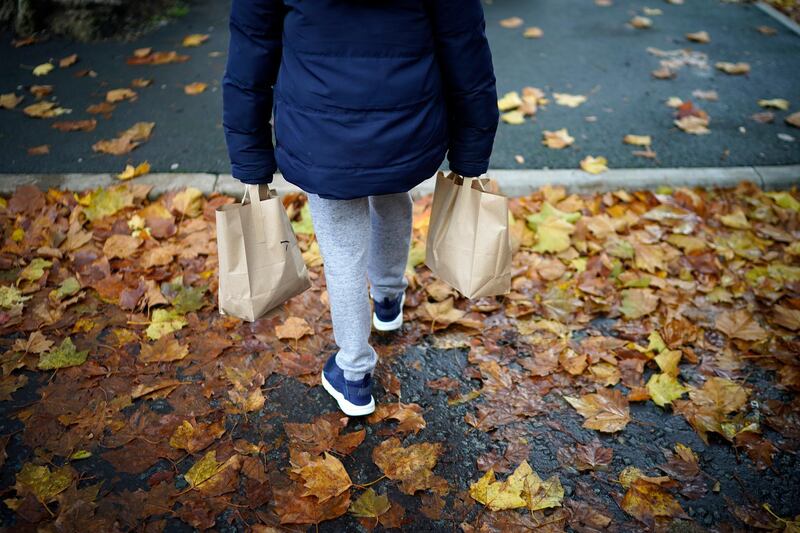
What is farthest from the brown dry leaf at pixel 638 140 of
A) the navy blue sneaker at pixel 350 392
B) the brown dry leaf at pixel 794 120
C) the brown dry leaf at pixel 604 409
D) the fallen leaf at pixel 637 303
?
the navy blue sneaker at pixel 350 392

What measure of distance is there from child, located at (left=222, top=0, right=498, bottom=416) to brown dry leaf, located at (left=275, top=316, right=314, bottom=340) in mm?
734

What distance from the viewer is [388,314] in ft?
7.95

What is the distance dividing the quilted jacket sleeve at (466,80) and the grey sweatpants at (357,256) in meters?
0.30

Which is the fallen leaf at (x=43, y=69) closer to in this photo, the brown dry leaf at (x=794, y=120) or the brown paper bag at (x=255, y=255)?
the brown paper bag at (x=255, y=255)

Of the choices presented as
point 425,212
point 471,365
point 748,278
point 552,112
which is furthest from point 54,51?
point 748,278

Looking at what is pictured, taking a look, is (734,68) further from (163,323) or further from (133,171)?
(163,323)

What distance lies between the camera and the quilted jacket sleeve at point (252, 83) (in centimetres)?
139

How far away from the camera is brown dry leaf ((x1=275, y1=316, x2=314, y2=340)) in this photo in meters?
2.44

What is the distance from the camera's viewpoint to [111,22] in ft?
16.0

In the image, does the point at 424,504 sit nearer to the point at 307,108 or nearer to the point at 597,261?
the point at 307,108

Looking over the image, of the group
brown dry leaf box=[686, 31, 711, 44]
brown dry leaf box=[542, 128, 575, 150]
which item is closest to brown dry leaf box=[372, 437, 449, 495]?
brown dry leaf box=[542, 128, 575, 150]

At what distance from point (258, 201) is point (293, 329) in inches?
35.8

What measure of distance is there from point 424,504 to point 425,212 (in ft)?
5.41

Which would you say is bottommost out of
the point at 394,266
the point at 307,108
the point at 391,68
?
the point at 394,266
